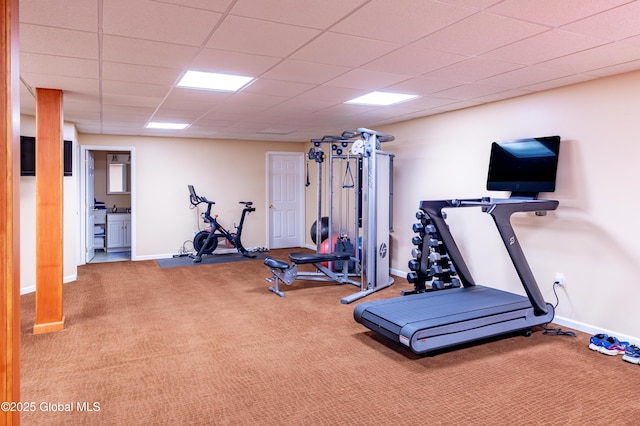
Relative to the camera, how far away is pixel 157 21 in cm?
245

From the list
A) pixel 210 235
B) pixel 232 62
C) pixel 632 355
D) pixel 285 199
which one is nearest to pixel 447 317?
pixel 632 355

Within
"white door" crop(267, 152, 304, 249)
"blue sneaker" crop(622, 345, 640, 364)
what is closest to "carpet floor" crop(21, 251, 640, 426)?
"blue sneaker" crop(622, 345, 640, 364)

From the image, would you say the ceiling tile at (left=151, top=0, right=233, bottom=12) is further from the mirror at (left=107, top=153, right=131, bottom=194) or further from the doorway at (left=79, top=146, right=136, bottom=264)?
the mirror at (left=107, top=153, right=131, bottom=194)

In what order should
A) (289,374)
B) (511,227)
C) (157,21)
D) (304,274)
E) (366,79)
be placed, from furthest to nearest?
(304,274), (511,227), (366,79), (289,374), (157,21)

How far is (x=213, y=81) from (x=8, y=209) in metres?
2.76

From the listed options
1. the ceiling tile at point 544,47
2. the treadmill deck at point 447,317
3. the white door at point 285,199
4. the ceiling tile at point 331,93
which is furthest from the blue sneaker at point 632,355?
the white door at point 285,199

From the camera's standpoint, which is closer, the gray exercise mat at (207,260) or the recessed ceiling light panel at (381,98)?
the recessed ceiling light panel at (381,98)

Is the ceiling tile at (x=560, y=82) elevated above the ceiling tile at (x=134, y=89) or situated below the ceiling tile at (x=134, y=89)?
above

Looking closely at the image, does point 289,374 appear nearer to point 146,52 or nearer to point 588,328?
point 146,52

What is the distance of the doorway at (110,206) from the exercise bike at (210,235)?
3.85ft

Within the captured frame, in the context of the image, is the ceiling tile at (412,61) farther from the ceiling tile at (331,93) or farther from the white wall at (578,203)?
the white wall at (578,203)

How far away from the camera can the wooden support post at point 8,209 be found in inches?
56.2

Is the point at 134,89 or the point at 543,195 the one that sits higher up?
the point at 134,89

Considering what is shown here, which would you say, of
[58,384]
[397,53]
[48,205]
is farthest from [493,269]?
[48,205]
